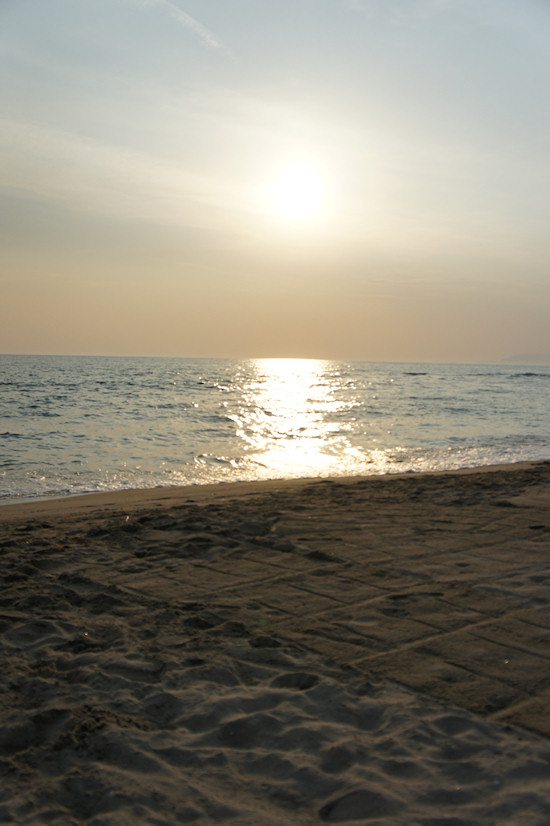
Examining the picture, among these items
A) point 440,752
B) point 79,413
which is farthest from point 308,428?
point 440,752

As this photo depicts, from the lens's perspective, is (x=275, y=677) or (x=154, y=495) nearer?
(x=275, y=677)

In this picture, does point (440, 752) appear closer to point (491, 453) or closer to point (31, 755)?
point (31, 755)

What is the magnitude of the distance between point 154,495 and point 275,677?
6.79 m

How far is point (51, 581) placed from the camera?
194 inches

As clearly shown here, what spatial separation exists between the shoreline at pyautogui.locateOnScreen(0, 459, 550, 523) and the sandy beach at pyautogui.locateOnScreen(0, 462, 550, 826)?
2311 millimetres

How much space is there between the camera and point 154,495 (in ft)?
32.6

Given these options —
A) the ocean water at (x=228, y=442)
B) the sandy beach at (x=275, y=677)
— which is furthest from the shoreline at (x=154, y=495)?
the sandy beach at (x=275, y=677)

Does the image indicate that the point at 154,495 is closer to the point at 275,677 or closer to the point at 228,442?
the point at 275,677

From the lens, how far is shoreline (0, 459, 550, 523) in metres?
8.78

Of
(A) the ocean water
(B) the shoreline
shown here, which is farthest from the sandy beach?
(A) the ocean water

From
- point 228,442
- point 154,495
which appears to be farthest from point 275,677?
point 228,442

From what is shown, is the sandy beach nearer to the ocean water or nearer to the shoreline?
the shoreline

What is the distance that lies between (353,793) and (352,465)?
36.9 ft

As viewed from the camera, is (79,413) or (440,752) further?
(79,413)
